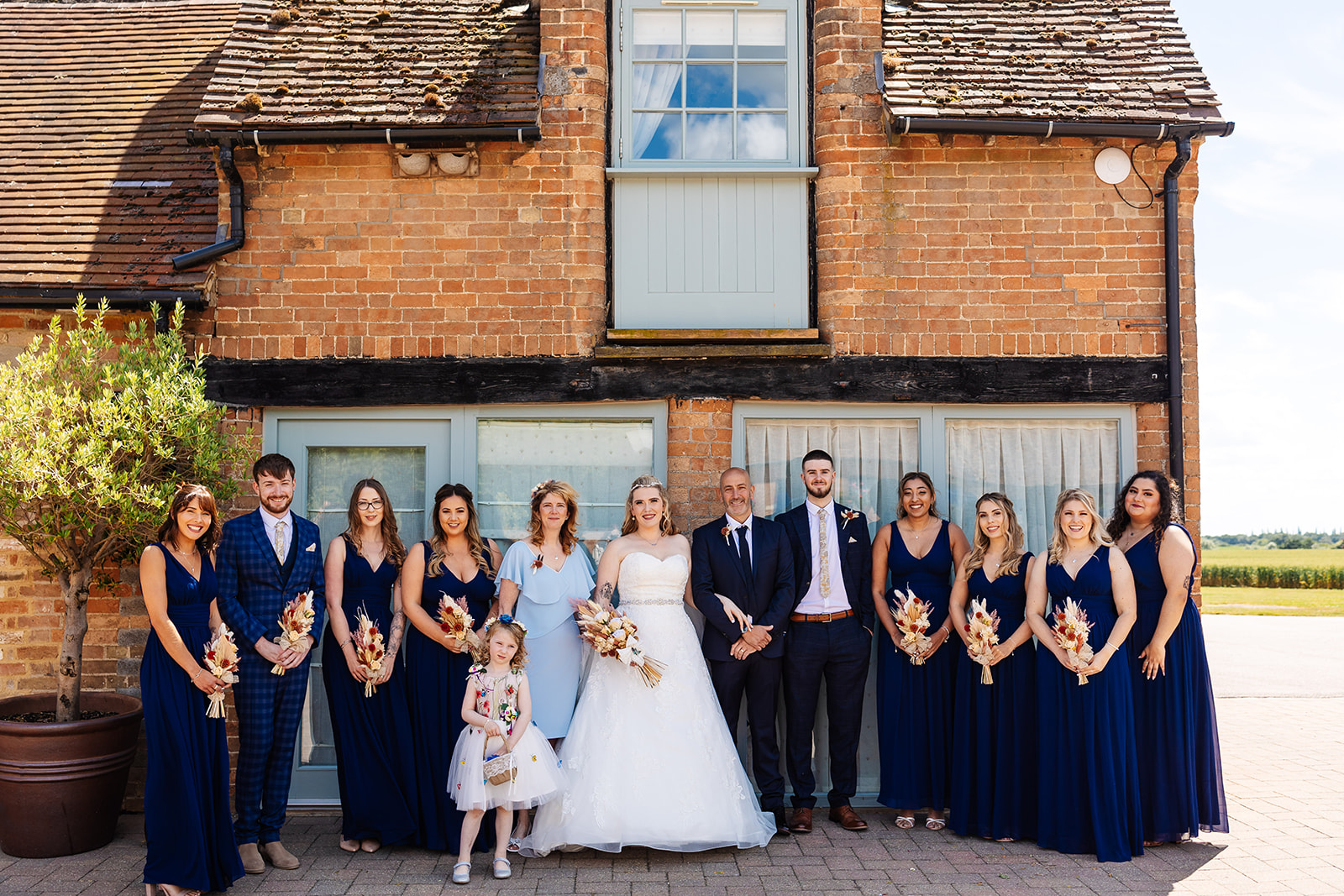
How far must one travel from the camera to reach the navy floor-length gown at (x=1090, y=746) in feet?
16.6

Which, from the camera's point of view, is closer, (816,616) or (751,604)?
(751,604)

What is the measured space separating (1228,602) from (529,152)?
2890 cm

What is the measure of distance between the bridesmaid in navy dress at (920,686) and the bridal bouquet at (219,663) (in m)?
3.66

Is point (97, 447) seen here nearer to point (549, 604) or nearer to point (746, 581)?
point (549, 604)

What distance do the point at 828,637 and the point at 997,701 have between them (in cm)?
103

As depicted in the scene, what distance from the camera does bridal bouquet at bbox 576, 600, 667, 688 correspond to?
16.4 feet

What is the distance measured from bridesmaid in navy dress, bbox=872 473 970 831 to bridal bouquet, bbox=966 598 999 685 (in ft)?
0.89

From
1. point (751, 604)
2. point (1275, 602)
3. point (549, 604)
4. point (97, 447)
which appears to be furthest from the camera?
point (1275, 602)

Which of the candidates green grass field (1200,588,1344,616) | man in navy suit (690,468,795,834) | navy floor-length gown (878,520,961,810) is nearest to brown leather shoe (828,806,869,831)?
navy floor-length gown (878,520,961,810)

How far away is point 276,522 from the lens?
16.9 ft

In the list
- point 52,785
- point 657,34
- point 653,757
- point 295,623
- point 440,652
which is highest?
point 657,34

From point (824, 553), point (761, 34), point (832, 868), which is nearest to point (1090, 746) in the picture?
point (832, 868)

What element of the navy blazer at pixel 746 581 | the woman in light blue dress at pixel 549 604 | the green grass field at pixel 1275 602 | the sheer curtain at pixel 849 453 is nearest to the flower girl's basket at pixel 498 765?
the woman in light blue dress at pixel 549 604

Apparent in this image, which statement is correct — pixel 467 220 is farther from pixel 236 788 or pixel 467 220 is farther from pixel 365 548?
pixel 236 788
